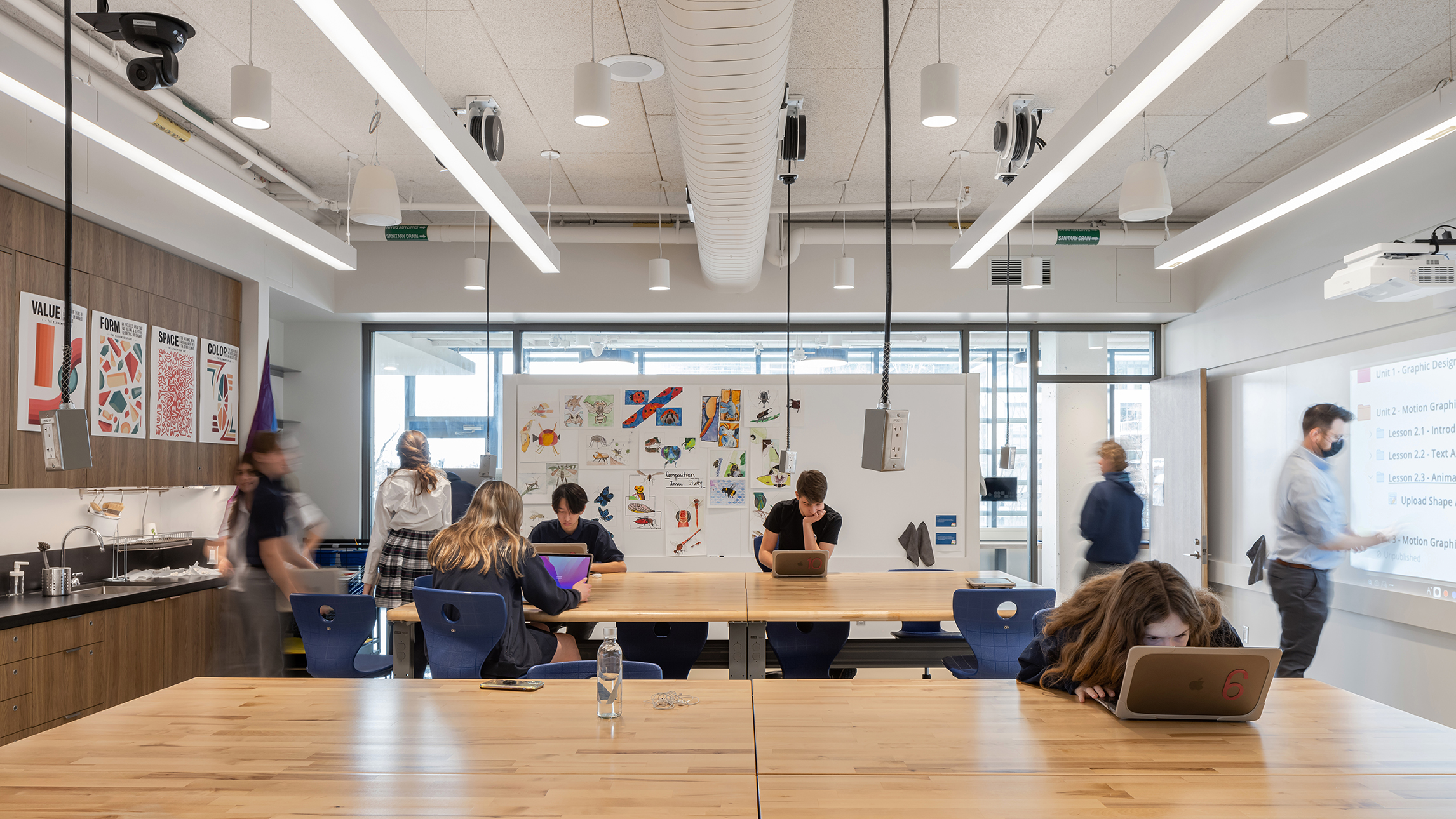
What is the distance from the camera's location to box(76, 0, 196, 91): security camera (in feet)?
10.4

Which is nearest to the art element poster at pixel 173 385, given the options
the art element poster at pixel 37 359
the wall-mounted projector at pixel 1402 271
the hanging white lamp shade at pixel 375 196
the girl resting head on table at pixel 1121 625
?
the art element poster at pixel 37 359

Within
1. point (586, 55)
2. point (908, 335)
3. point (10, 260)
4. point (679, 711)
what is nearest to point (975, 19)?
point (586, 55)

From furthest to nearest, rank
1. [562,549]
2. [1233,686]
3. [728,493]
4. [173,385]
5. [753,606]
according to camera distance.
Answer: [728,493], [173,385], [562,549], [753,606], [1233,686]

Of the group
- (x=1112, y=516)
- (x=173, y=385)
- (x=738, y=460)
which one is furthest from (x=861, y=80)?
(x=173, y=385)

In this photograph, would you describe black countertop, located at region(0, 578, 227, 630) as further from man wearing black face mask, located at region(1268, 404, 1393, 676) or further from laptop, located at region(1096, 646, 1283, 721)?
man wearing black face mask, located at region(1268, 404, 1393, 676)

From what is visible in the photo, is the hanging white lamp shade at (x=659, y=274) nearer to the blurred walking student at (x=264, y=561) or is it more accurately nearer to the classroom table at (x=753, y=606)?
the classroom table at (x=753, y=606)

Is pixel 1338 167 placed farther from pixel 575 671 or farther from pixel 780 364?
pixel 780 364

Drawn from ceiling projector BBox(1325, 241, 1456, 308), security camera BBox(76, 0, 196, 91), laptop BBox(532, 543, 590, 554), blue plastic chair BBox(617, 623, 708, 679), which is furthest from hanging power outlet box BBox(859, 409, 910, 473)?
ceiling projector BBox(1325, 241, 1456, 308)

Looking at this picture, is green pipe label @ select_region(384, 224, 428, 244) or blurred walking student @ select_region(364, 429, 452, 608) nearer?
blurred walking student @ select_region(364, 429, 452, 608)

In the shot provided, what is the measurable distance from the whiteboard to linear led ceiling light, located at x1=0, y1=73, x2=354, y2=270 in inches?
108

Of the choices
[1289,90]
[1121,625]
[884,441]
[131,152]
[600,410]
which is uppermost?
[1289,90]

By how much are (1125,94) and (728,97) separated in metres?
1.39

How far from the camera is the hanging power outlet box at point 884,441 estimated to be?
2521 mm

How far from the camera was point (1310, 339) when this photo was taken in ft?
18.1
